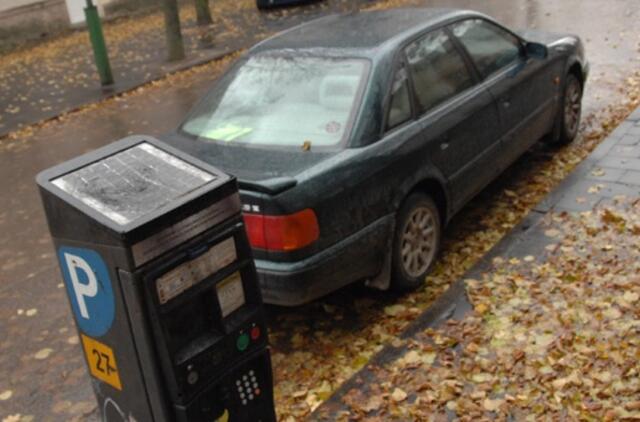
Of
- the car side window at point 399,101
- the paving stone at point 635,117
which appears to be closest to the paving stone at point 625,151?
the paving stone at point 635,117

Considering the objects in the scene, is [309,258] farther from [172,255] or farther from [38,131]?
[38,131]

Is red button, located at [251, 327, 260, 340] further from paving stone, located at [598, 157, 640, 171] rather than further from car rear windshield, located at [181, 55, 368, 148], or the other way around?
paving stone, located at [598, 157, 640, 171]

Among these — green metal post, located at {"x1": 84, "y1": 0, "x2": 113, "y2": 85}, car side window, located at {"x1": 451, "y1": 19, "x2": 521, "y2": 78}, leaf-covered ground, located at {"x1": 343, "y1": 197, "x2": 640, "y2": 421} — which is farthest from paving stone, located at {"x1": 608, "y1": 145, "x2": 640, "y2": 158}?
green metal post, located at {"x1": 84, "y1": 0, "x2": 113, "y2": 85}

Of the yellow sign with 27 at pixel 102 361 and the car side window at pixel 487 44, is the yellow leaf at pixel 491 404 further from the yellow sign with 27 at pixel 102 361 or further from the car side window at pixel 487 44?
the car side window at pixel 487 44

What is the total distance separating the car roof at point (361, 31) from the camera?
17.4 ft

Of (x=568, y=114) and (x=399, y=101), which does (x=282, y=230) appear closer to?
(x=399, y=101)

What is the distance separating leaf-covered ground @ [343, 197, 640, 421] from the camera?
12.3ft

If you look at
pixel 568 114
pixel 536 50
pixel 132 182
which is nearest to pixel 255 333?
pixel 132 182

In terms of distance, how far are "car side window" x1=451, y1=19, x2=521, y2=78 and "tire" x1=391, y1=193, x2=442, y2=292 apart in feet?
4.62

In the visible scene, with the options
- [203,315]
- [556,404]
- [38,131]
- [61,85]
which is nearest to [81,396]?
[203,315]

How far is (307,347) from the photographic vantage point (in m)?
4.70

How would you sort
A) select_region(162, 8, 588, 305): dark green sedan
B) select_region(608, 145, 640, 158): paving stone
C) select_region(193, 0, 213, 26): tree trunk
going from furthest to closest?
select_region(193, 0, 213, 26): tree trunk
select_region(608, 145, 640, 158): paving stone
select_region(162, 8, 588, 305): dark green sedan

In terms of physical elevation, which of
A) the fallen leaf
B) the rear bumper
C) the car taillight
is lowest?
the fallen leaf

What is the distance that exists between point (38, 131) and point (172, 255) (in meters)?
9.18
